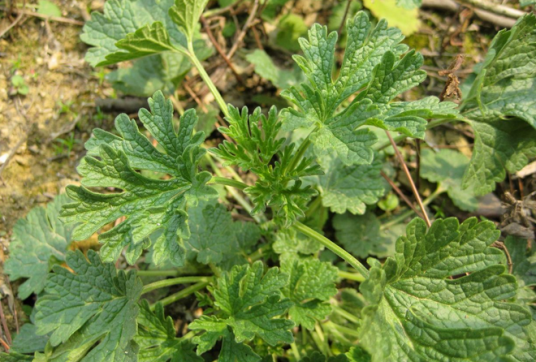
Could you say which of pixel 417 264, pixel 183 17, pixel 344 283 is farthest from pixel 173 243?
pixel 344 283

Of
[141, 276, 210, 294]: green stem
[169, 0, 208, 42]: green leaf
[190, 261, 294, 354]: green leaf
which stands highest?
[169, 0, 208, 42]: green leaf

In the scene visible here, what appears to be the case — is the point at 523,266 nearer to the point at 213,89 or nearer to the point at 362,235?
the point at 362,235

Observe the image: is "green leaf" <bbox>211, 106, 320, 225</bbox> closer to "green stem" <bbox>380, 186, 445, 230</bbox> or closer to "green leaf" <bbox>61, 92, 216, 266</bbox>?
"green leaf" <bbox>61, 92, 216, 266</bbox>

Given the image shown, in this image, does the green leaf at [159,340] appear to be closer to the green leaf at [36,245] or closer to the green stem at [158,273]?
the green stem at [158,273]

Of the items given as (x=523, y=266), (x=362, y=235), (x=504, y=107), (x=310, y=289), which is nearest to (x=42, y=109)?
(x=310, y=289)

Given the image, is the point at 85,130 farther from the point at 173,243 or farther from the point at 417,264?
the point at 417,264

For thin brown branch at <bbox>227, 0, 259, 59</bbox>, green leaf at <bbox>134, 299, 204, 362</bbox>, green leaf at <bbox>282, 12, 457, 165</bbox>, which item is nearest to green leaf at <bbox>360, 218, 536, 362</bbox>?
green leaf at <bbox>282, 12, 457, 165</bbox>
